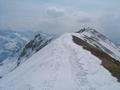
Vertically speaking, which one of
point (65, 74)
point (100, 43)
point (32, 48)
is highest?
point (65, 74)

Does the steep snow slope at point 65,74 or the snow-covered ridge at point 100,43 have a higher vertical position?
the steep snow slope at point 65,74

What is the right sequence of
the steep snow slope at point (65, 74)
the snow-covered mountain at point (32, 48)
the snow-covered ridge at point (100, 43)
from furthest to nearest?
the snow-covered mountain at point (32, 48)
the snow-covered ridge at point (100, 43)
the steep snow slope at point (65, 74)

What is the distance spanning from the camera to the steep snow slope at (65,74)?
34.3 meters

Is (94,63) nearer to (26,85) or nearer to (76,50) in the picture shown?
(76,50)

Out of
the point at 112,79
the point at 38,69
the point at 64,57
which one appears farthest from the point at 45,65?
the point at 112,79

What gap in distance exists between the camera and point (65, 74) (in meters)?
37.9

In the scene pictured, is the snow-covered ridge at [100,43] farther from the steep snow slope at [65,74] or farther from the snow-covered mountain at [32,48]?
the steep snow slope at [65,74]

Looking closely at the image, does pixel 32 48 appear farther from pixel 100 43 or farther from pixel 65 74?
pixel 65 74

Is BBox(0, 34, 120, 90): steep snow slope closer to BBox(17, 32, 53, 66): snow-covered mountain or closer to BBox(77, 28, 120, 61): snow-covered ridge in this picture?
BBox(77, 28, 120, 61): snow-covered ridge

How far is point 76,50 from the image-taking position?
47406 mm

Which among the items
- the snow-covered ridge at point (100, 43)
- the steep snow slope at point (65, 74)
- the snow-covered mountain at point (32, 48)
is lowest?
the snow-covered mountain at point (32, 48)

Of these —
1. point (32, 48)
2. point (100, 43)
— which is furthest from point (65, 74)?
point (32, 48)

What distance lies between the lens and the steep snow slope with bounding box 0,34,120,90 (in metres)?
34.3

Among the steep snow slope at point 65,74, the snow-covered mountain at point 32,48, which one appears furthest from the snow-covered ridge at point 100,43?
the steep snow slope at point 65,74
